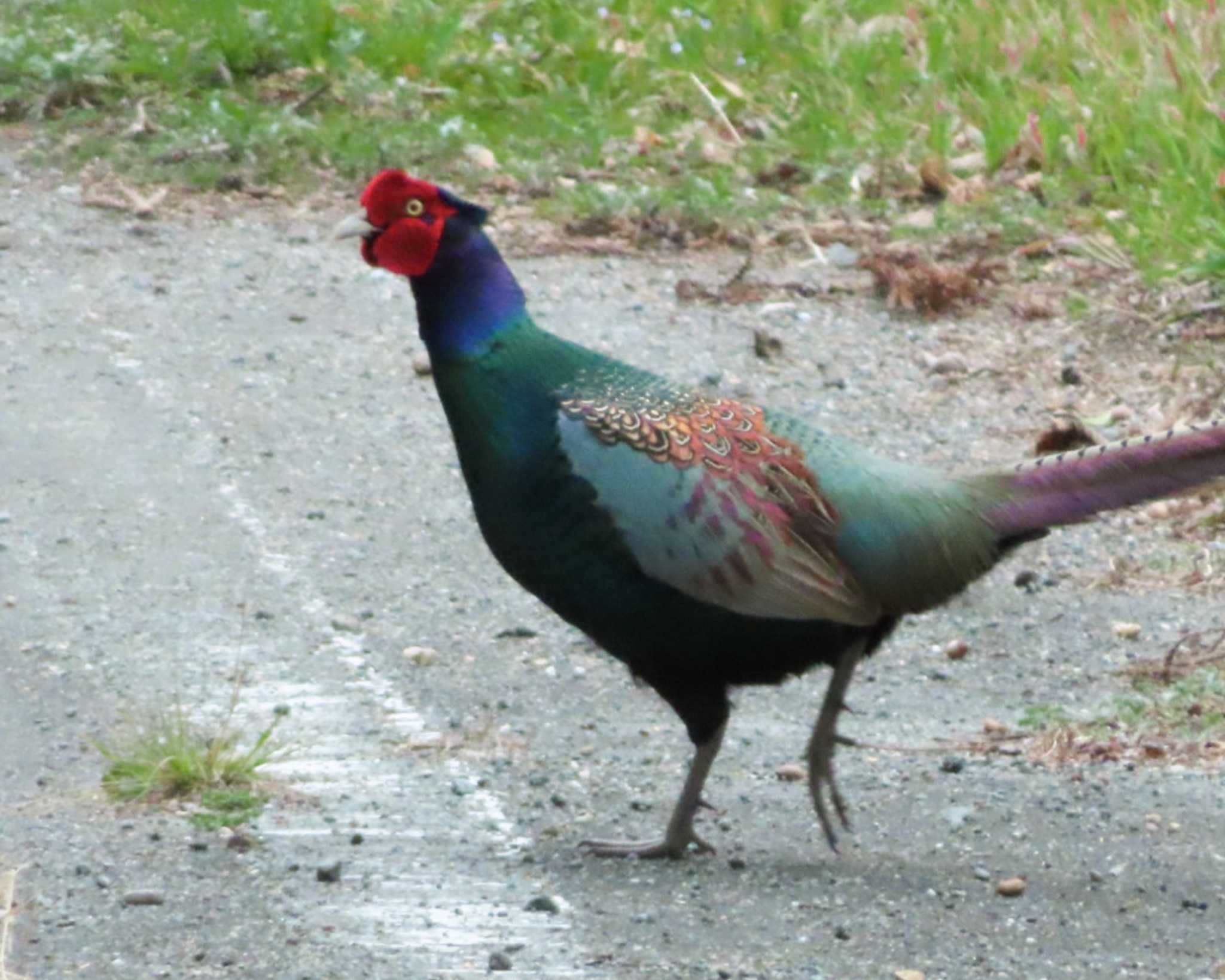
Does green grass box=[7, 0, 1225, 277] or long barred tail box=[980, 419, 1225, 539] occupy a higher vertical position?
long barred tail box=[980, 419, 1225, 539]

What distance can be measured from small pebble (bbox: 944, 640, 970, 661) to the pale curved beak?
1.96 meters

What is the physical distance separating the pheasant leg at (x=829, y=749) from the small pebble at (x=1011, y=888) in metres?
0.32

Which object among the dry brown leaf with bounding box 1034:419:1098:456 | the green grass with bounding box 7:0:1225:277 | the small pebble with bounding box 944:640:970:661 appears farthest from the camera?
the green grass with bounding box 7:0:1225:277

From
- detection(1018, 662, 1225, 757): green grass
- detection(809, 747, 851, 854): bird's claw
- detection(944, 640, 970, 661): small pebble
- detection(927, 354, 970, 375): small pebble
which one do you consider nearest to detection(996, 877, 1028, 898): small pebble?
detection(809, 747, 851, 854): bird's claw

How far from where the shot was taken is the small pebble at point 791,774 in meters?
4.59

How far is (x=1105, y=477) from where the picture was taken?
409 cm

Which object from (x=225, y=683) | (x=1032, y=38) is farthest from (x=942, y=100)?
(x=225, y=683)

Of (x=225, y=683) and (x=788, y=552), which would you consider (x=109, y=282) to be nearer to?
(x=225, y=683)

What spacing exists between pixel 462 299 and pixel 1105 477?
1.24 meters

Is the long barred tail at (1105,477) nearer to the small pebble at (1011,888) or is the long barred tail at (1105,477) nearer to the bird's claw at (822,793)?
the bird's claw at (822,793)

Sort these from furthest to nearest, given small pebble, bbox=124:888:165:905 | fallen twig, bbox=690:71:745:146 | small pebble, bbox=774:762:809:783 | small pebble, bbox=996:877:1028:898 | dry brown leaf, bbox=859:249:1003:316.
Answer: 1. fallen twig, bbox=690:71:745:146
2. dry brown leaf, bbox=859:249:1003:316
3. small pebble, bbox=774:762:809:783
4. small pebble, bbox=996:877:1028:898
5. small pebble, bbox=124:888:165:905

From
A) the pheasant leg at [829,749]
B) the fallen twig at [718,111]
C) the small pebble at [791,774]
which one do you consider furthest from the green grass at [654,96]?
the pheasant leg at [829,749]

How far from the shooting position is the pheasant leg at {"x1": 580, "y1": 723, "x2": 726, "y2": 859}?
4.12 m

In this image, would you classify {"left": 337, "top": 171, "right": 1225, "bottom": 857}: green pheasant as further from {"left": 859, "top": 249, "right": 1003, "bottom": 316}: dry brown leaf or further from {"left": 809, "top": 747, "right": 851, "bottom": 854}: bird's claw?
{"left": 859, "top": 249, "right": 1003, "bottom": 316}: dry brown leaf
